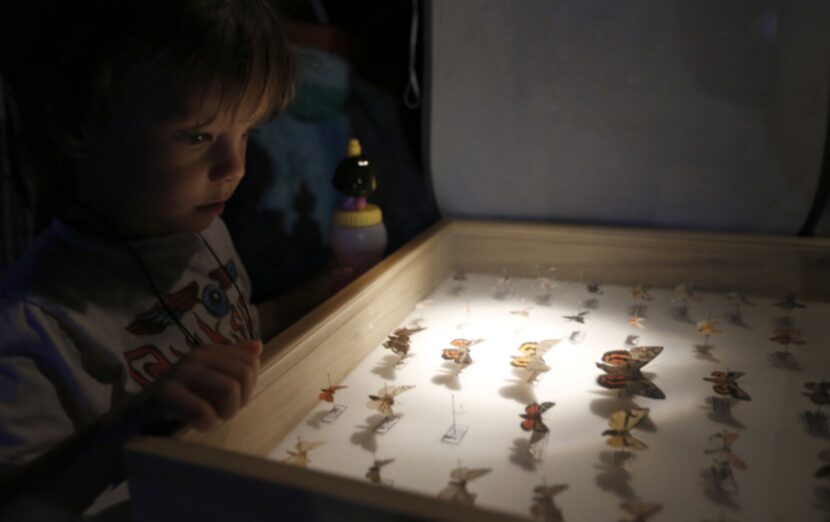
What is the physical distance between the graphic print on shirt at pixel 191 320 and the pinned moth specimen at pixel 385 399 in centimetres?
23

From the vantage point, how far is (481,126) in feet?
3.66

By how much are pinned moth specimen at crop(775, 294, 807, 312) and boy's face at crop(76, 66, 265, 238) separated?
2.25ft

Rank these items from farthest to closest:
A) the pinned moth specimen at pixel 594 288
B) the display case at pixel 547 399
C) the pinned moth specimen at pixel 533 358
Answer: the pinned moth specimen at pixel 594 288
the pinned moth specimen at pixel 533 358
the display case at pixel 547 399

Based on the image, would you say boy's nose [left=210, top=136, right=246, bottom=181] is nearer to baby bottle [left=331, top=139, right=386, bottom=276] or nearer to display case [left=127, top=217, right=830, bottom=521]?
display case [left=127, top=217, right=830, bottom=521]

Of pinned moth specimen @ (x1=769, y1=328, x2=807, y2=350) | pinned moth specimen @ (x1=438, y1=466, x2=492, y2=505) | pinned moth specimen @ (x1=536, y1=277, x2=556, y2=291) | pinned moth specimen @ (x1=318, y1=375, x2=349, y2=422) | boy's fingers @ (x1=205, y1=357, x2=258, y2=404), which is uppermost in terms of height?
boy's fingers @ (x1=205, y1=357, x2=258, y2=404)

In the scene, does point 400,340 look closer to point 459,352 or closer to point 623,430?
point 459,352

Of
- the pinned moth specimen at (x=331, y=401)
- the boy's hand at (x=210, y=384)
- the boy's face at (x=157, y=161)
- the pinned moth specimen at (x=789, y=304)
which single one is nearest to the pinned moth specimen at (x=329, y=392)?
the pinned moth specimen at (x=331, y=401)

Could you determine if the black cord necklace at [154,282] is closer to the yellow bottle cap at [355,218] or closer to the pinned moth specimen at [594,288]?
the yellow bottle cap at [355,218]

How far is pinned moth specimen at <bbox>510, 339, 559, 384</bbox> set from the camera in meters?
0.67

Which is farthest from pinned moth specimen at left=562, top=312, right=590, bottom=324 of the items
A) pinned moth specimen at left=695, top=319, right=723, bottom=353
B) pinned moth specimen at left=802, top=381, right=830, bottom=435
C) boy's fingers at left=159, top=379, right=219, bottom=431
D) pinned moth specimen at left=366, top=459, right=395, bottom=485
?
boy's fingers at left=159, top=379, right=219, bottom=431

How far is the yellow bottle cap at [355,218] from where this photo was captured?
95cm

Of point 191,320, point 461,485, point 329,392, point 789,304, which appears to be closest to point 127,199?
point 191,320

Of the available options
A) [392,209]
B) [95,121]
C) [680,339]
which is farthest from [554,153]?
[95,121]

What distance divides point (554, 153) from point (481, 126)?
0.13 meters
